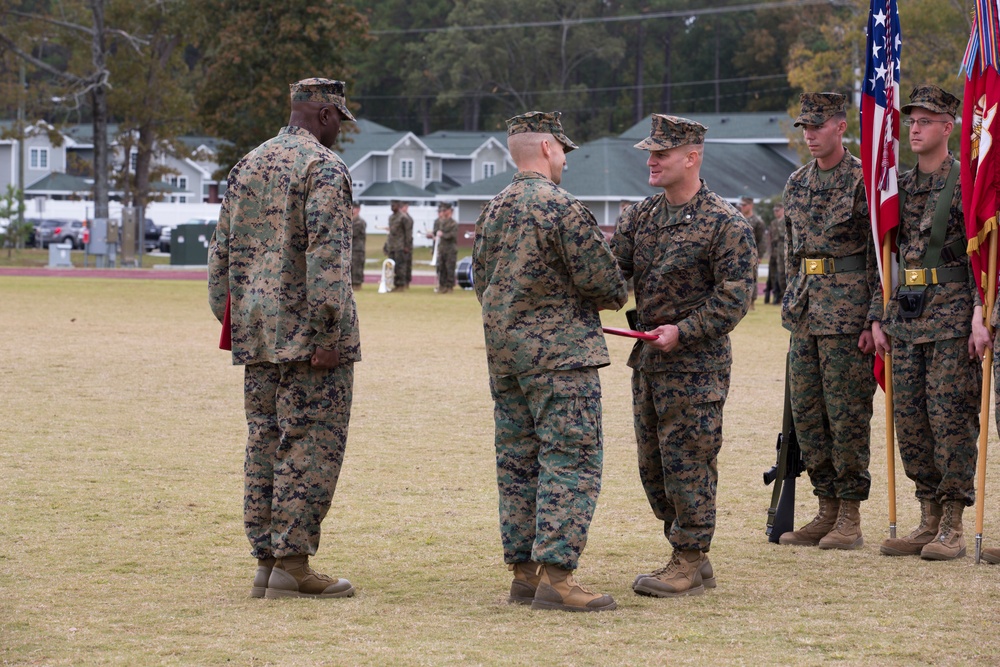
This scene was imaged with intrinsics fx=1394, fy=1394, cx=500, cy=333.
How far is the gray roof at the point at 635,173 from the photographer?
5928 cm

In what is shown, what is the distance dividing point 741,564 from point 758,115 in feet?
225

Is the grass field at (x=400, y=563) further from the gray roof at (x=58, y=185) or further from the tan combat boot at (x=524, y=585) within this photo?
the gray roof at (x=58, y=185)

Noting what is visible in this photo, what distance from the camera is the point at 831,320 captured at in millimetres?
7012

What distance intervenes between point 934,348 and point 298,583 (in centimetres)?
331

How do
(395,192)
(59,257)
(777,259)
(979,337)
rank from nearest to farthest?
1. (979,337)
2. (777,259)
3. (59,257)
4. (395,192)

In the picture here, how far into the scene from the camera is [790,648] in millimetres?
5094

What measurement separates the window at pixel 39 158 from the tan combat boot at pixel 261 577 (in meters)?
87.6

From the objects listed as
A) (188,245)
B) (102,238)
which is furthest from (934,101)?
(188,245)

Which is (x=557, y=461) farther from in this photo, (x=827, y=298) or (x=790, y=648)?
(x=827, y=298)

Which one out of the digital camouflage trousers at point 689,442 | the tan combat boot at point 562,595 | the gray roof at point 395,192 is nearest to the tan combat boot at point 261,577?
the tan combat boot at point 562,595

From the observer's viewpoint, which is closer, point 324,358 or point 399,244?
point 324,358

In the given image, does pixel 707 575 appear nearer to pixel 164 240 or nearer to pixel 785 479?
pixel 785 479

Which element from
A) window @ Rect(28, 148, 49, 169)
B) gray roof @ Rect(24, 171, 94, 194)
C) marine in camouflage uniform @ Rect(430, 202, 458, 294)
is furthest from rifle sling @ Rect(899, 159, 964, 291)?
window @ Rect(28, 148, 49, 169)

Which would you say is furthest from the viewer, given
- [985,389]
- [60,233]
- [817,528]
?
[60,233]
